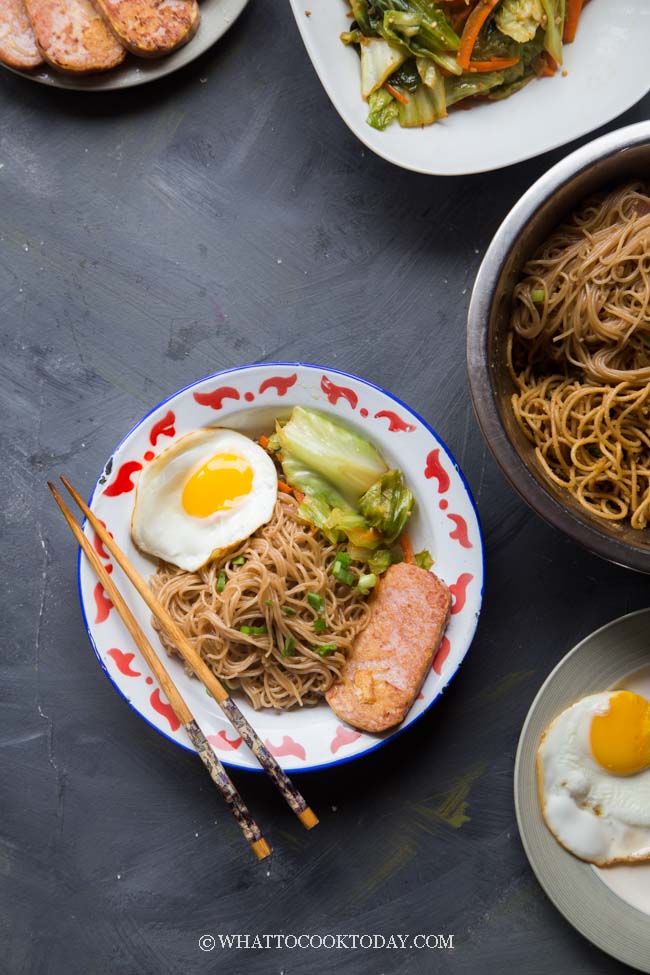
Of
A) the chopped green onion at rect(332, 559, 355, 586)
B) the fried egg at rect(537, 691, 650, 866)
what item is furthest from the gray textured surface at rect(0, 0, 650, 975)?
the chopped green onion at rect(332, 559, 355, 586)

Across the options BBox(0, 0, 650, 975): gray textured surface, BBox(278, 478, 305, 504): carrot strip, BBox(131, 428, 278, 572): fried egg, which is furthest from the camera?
BBox(0, 0, 650, 975): gray textured surface

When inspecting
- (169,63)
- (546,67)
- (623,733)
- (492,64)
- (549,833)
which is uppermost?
(169,63)

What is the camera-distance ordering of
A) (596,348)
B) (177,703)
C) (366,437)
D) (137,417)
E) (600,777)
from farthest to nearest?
(137,417)
(600,777)
(366,437)
(177,703)
(596,348)

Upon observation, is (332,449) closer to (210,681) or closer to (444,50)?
(210,681)

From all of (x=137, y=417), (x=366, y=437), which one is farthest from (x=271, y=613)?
(x=137, y=417)

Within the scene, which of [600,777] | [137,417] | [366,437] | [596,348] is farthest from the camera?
[137,417]

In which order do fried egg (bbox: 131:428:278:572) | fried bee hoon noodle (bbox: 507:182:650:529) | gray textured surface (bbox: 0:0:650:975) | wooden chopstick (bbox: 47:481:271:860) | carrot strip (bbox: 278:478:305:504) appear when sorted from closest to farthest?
1. fried bee hoon noodle (bbox: 507:182:650:529)
2. wooden chopstick (bbox: 47:481:271:860)
3. fried egg (bbox: 131:428:278:572)
4. carrot strip (bbox: 278:478:305:504)
5. gray textured surface (bbox: 0:0:650:975)

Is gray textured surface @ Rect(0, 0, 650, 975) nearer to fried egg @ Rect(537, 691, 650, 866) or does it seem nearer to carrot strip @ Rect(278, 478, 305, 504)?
fried egg @ Rect(537, 691, 650, 866)

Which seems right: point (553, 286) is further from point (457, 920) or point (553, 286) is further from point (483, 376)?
point (457, 920)
